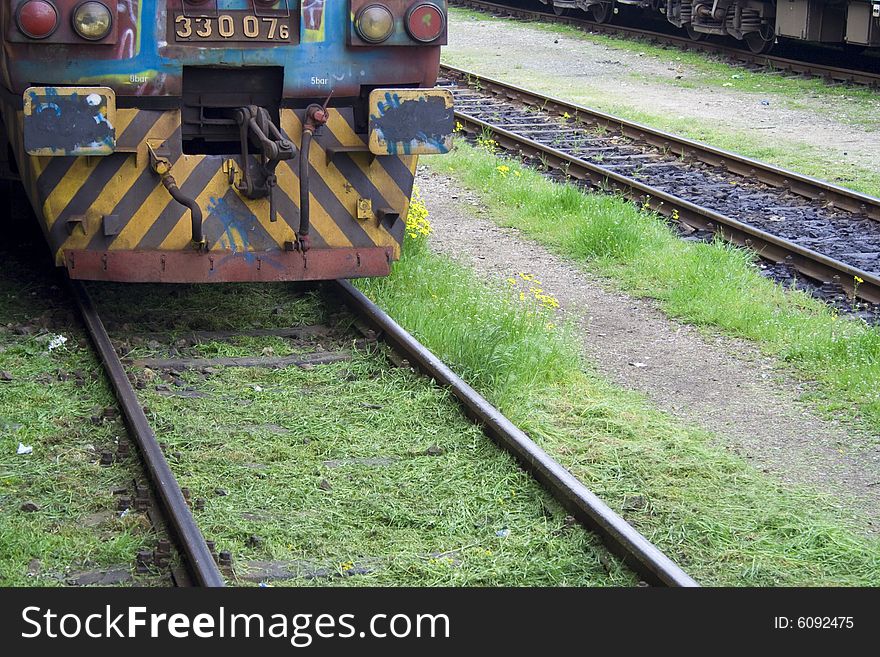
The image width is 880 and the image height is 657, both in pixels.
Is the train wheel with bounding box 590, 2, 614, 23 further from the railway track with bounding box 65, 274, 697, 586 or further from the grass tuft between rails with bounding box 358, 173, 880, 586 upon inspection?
the railway track with bounding box 65, 274, 697, 586

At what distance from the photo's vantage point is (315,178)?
6516 mm

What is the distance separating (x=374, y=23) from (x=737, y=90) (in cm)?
1141

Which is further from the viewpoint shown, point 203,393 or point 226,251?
point 226,251

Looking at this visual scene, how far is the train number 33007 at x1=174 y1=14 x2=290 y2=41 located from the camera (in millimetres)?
6035

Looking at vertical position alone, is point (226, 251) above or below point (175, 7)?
below

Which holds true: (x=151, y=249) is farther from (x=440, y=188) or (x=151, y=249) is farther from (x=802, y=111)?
(x=802, y=111)

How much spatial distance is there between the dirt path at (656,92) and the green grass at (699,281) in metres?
3.72

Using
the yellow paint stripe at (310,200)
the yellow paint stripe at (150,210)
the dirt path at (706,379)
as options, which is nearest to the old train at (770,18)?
the dirt path at (706,379)

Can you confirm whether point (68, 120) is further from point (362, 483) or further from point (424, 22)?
point (362, 483)

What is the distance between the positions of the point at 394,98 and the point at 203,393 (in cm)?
178

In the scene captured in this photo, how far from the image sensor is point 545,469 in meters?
4.79

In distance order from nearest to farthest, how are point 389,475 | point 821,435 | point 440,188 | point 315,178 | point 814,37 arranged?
point 389,475 < point 821,435 < point 315,178 < point 440,188 < point 814,37
